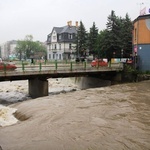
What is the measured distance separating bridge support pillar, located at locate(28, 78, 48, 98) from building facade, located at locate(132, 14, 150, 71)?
45.9 ft

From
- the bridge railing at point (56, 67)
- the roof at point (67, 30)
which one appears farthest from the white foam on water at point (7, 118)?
the roof at point (67, 30)

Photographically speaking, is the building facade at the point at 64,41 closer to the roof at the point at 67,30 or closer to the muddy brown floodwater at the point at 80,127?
the roof at the point at 67,30

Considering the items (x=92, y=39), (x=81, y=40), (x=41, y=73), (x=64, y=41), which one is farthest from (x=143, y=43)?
(x=64, y=41)

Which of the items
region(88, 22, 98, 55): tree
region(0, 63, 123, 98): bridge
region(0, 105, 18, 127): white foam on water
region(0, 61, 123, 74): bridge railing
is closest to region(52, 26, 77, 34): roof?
region(88, 22, 98, 55): tree

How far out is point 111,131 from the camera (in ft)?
35.9

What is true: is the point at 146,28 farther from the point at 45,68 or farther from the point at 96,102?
the point at 96,102

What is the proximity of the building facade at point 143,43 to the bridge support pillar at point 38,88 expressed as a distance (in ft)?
45.9

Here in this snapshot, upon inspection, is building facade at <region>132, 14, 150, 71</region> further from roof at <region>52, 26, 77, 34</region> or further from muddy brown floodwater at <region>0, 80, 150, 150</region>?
roof at <region>52, 26, 77, 34</region>

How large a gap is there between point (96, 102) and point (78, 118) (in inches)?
184

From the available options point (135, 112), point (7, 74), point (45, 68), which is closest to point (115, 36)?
point (45, 68)

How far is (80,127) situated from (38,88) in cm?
1469

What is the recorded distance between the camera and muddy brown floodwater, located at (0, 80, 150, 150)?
31.3 ft

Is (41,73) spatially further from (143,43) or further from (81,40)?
(81,40)

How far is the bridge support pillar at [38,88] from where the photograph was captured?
2528 cm
